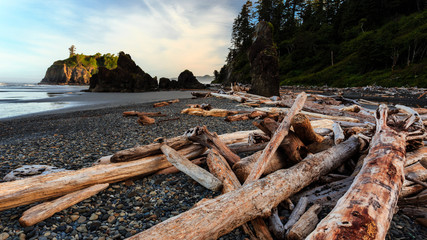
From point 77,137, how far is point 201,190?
5297 mm

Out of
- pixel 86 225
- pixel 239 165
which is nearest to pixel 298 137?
pixel 239 165

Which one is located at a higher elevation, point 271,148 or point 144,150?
point 271,148

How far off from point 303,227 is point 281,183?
0.53 m

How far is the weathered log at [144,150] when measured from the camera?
11.1 feet

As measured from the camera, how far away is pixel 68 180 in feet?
9.41

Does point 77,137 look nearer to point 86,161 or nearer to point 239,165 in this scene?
point 86,161

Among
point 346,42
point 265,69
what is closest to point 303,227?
point 265,69

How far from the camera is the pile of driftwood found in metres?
1.72

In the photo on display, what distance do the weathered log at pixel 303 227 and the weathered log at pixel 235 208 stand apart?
0.28 metres

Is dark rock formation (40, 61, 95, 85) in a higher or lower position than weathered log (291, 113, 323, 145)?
higher

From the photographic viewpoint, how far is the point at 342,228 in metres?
1.39

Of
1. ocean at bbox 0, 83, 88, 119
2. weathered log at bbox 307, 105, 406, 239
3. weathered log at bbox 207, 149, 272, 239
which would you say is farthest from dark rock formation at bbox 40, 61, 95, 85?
weathered log at bbox 307, 105, 406, 239

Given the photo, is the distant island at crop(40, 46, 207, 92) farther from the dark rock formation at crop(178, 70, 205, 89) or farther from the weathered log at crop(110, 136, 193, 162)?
the weathered log at crop(110, 136, 193, 162)

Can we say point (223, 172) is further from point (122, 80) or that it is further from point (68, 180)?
point (122, 80)
